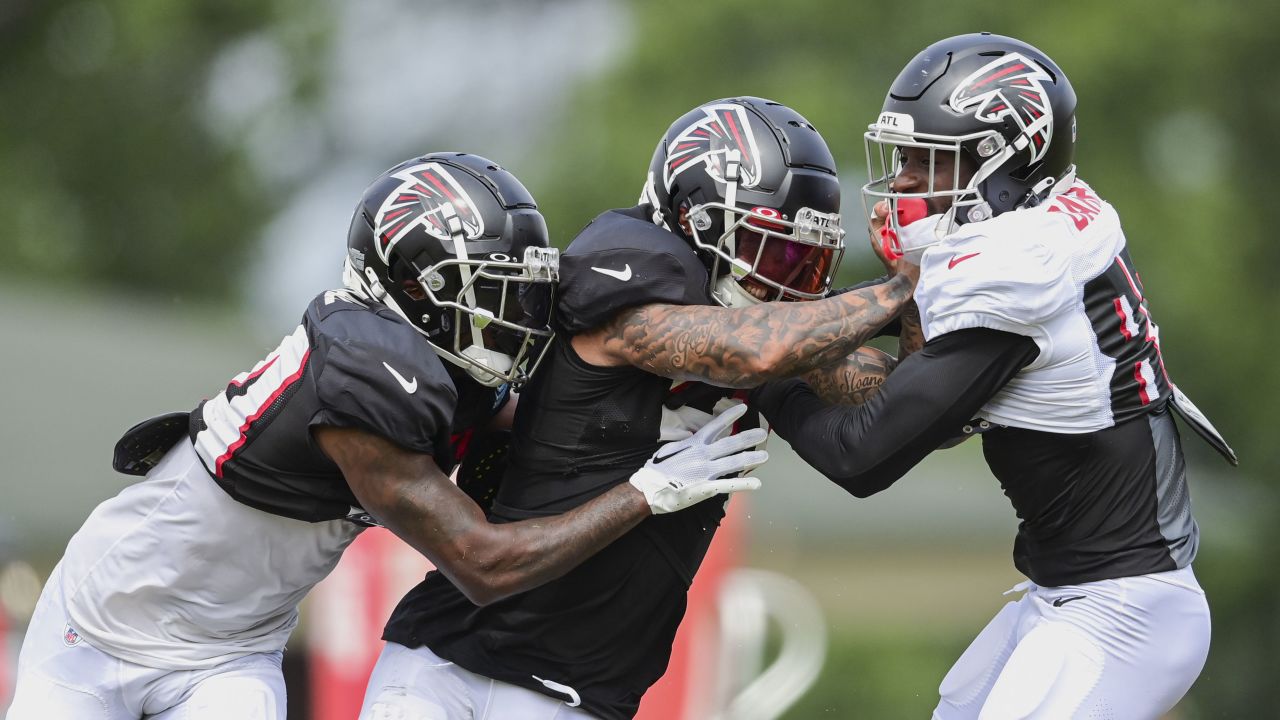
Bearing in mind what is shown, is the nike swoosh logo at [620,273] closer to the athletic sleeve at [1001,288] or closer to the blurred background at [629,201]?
the athletic sleeve at [1001,288]

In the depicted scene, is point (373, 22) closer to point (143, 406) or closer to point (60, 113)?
point (60, 113)

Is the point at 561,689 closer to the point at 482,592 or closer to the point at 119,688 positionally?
the point at 482,592

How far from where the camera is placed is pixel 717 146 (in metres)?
4.22

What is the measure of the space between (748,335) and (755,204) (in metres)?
0.44

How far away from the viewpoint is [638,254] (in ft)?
13.2

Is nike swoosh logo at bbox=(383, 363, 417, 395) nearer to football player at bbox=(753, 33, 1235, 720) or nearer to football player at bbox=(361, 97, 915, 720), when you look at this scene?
football player at bbox=(361, 97, 915, 720)

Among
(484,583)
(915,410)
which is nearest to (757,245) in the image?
(915,410)

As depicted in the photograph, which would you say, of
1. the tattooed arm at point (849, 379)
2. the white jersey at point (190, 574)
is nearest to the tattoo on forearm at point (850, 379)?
the tattooed arm at point (849, 379)

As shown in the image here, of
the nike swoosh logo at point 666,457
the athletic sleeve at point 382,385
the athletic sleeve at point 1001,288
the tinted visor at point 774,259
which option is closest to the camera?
the athletic sleeve at point 1001,288

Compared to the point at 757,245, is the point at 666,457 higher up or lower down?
lower down

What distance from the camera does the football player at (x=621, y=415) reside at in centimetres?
406

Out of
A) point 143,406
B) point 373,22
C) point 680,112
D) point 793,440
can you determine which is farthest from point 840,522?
point 373,22

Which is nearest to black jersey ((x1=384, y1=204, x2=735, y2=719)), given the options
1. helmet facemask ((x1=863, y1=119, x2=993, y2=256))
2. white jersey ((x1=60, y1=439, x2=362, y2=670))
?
white jersey ((x1=60, y1=439, x2=362, y2=670))

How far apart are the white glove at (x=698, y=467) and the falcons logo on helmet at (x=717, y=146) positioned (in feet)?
2.17
